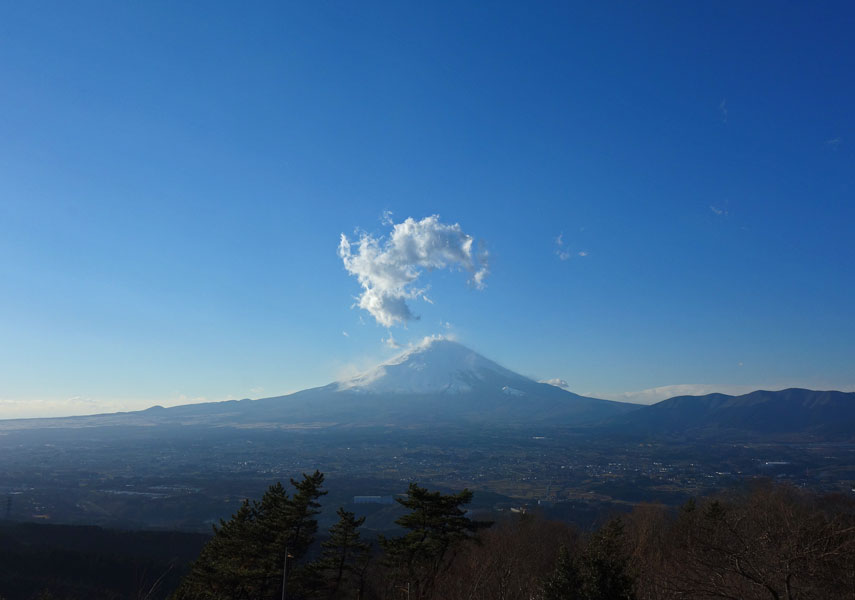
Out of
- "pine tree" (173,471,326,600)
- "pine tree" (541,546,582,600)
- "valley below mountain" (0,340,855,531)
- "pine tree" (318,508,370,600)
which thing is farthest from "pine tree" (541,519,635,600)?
"valley below mountain" (0,340,855,531)

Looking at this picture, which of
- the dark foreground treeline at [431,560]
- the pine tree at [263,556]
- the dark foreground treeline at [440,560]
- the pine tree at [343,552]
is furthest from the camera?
the pine tree at [343,552]

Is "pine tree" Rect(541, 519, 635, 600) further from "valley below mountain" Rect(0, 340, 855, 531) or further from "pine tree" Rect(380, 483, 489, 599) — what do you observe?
"valley below mountain" Rect(0, 340, 855, 531)

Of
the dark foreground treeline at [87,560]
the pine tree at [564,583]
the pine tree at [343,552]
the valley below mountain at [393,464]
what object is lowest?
the valley below mountain at [393,464]

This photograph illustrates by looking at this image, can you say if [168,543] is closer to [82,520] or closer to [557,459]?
[82,520]

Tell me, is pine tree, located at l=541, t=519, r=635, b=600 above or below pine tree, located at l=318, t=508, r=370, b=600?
above

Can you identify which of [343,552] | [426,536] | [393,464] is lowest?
[393,464]

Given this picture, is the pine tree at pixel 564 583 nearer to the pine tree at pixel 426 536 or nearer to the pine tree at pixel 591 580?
the pine tree at pixel 591 580

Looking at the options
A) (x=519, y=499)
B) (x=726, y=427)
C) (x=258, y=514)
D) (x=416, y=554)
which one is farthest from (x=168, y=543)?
(x=726, y=427)

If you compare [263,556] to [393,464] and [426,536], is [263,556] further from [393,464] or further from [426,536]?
[393,464]

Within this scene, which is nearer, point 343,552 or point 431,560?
point 431,560

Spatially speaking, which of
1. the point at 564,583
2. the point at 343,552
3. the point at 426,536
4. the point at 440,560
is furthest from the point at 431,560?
the point at 564,583

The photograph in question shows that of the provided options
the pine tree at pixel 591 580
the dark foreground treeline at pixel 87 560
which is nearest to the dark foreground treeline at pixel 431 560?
the pine tree at pixel 591 580
